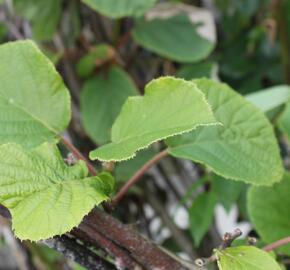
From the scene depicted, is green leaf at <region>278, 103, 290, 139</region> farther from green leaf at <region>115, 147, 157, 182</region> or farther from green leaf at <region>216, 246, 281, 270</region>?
green leaf at <region>115, 147, 157, 182</region>

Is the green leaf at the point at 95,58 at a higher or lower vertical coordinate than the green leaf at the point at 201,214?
higher

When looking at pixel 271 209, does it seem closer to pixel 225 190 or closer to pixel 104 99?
pixel 225 190

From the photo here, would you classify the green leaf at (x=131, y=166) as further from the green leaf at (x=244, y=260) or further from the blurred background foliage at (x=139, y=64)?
the green leaf at (x=244, y=260)

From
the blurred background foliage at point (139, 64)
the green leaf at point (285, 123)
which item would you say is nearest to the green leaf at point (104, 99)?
the blurred background foliage at point (139, 64)

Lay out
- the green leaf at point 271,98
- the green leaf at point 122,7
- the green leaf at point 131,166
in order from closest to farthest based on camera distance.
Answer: the green leaf at point 271,98 < the green leaf at point 122,7 < the green leaf at point 131,166

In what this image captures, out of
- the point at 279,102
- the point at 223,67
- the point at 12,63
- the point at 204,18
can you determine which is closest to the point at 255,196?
the point at 279,102

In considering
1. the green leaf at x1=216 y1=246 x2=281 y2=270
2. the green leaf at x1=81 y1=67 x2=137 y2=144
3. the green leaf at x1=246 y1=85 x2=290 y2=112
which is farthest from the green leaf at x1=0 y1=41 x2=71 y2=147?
the green leaf at x1=81 y1=67 x2=137 y2=144

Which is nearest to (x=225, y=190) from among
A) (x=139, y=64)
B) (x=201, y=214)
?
(x=201, y=214)
